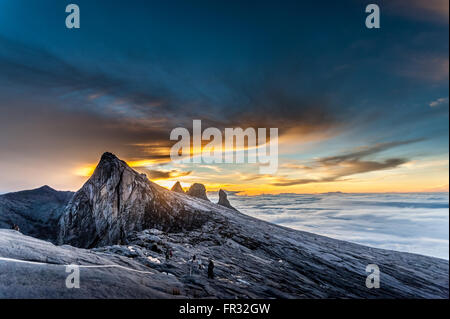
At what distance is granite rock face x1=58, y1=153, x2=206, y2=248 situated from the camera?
49.2 m

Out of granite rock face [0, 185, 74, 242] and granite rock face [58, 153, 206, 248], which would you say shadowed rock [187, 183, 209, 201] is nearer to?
granite rock face [0, 185, 74, 242]

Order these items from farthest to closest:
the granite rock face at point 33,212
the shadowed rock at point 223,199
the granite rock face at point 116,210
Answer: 1. the shadowed rock at point 223,199
2. the granite rock face at point 33,212
3. the granite rock face at point 116,210

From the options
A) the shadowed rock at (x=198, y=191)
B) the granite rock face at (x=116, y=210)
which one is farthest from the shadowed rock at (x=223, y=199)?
the granite rock face at (x=116, y=210)

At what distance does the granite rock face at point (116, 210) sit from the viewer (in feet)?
161

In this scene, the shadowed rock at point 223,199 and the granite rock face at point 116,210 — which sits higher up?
the granite rock face at point 116,210

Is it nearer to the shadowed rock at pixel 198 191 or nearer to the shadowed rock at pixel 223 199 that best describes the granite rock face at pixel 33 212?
the shadowed rock at pixel 198 191

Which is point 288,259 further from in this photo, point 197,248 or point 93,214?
point 93,214

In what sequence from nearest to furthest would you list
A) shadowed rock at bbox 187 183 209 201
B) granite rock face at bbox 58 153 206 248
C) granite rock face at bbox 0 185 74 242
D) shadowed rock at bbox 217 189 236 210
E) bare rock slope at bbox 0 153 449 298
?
bare rock slope at bbox 0 153 449 298 → granite rock face at bbox 58 153 206 248 → granite rock face at bbox 0 185 74 242 → shadowed rock at bbox 187 183 209 201 → shadowed rock at bbox 217 189 236 210

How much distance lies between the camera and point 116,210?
5200cm

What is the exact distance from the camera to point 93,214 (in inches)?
→ 2169

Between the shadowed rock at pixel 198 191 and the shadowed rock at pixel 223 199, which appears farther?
the shadowed rock at pixel 223 199

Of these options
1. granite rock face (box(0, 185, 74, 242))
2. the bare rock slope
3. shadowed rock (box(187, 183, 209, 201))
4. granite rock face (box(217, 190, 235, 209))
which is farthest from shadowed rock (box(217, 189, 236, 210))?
granite rock face (box(0, 185, 74, 242))
